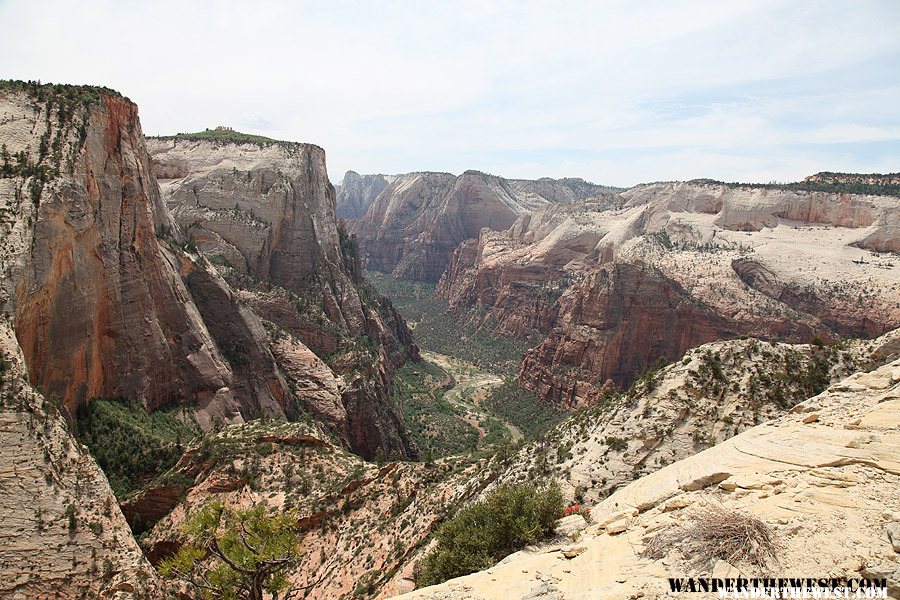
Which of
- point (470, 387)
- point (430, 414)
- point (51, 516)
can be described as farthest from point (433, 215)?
point (51, 516)

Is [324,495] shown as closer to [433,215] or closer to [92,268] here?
[92,268]

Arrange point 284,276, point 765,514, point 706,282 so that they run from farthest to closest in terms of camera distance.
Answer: point 706,282 < point 284,276 < point 765,514

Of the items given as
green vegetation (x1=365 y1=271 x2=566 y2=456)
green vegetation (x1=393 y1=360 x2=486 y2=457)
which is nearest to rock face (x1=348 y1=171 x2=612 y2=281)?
green vegetation (x1=365 y1=271 x2=566 y2=456)

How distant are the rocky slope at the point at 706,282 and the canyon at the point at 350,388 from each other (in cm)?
43

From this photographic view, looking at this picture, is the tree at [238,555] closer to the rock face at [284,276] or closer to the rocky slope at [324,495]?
the rocky slope at [324,495]

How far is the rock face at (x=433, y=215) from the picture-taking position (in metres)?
164

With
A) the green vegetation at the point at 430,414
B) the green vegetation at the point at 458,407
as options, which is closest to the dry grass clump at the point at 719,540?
the green vegetation at the point at 458,407

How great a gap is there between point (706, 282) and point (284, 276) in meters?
54.1

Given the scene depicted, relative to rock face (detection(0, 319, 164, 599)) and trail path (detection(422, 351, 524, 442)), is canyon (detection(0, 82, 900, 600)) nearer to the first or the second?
rock face (detection(0, 319, 164, 599))

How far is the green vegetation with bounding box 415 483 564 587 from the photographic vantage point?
48.8 feet

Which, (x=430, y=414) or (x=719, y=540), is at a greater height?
(x=719, y=540)

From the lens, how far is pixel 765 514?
10336 millimetres

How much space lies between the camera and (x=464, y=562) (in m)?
15.1

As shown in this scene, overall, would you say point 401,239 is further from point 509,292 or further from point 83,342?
point 83,342
